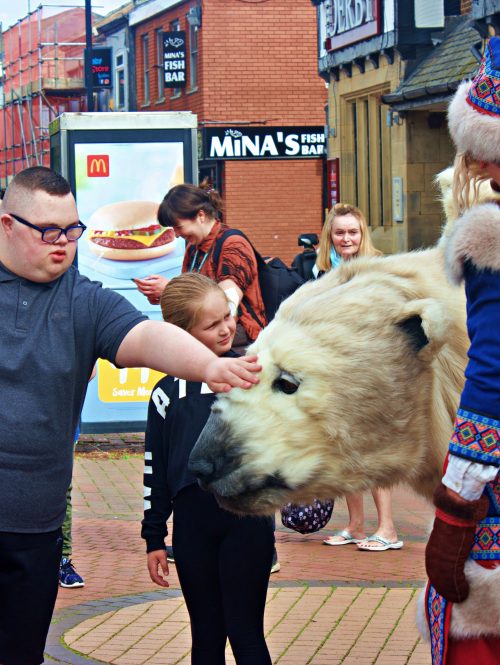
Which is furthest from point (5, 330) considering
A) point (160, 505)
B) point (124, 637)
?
point (124, 637)

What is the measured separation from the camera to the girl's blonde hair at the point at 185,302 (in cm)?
451

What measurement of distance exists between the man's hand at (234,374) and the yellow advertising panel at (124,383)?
326 inches

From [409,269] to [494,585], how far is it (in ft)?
2.58

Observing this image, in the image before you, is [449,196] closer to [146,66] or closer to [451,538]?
[451,538]

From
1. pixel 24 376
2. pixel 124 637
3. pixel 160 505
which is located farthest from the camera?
pixel 124 637

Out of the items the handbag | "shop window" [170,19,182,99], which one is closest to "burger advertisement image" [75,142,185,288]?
the handbag

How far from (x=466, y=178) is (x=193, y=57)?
34.0m

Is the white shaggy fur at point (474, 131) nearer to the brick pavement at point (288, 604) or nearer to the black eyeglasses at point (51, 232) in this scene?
the black eyeglasses at point (51, 232)

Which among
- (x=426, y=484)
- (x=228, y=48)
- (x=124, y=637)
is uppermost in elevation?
(x=228, y=48)

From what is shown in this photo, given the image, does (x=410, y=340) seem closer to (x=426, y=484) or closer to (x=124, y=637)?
(x=426, y=484)

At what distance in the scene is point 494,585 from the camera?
9.26 ft

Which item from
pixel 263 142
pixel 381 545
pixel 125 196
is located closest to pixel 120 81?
pixel 263 142

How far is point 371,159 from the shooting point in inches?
981

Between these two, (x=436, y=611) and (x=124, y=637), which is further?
(x=124, y=637)
